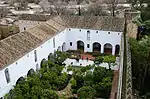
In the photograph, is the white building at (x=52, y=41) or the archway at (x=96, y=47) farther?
the archway at (x=96, y=47)

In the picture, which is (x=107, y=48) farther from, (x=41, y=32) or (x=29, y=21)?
(x=29, y=21)

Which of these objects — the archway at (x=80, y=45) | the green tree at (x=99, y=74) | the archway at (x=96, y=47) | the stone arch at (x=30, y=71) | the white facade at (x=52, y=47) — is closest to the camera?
the white facade at (x=52, y=47)

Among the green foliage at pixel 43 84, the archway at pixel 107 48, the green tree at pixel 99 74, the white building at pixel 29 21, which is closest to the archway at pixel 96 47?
the archway at pixel 107 48

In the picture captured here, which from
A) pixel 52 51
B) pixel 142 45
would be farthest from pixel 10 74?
pixel 142 45

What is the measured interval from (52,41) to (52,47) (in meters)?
0.99

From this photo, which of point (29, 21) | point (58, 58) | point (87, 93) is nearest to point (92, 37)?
point (58, 58)

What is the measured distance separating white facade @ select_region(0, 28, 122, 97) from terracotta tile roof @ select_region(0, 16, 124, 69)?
68 cm

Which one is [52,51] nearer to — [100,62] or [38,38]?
[38,38]

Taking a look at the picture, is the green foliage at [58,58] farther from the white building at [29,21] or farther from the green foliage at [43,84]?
the white building at [29,21]

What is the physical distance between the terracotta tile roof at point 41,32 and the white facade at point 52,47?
0.68 metres

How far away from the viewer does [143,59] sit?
101 ft

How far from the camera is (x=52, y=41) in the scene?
36625mm

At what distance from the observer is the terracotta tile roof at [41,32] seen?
27.5 m

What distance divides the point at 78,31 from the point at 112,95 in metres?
17.6
